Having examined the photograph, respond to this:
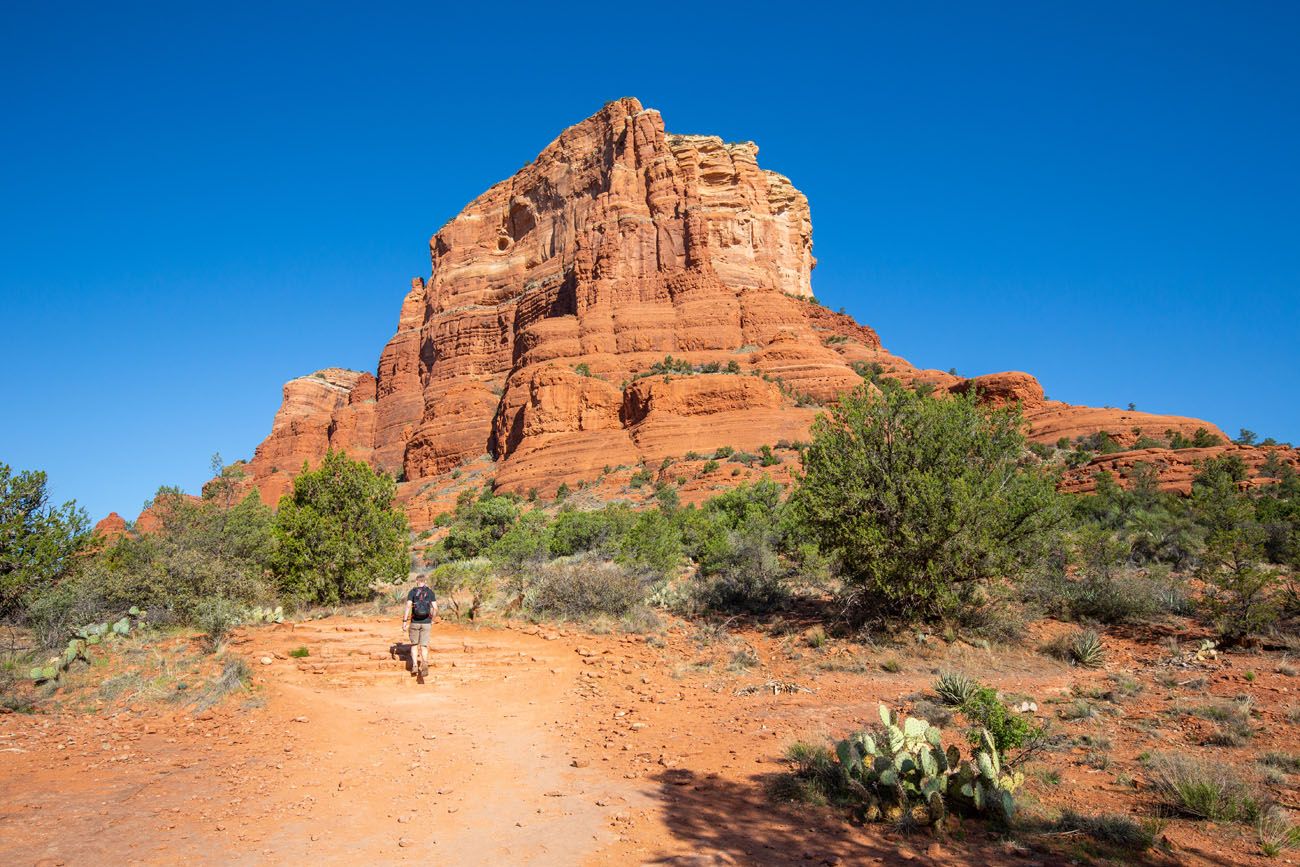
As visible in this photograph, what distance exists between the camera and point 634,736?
754 centimetres

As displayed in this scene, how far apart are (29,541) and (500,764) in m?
9.06

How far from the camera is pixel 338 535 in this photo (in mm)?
16078

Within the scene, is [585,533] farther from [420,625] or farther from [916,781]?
[916,781]

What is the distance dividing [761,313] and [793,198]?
24.0 metres

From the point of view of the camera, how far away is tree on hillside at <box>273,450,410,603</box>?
52.0ft

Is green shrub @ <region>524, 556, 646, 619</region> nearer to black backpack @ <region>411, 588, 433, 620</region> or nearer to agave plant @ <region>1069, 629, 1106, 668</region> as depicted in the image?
black backpack @ <region>411, 588, 433, 620</region>

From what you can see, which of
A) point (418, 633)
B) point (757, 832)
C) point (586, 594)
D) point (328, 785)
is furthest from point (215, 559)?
point (757, 832)

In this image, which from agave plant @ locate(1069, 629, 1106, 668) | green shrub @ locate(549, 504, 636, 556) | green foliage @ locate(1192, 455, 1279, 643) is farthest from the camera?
green shrub @ locate(549, 504, 636, 556)

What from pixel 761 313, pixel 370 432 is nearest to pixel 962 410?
pixel 761 313

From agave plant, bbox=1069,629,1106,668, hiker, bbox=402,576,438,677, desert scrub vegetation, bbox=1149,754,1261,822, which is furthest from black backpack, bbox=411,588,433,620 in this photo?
agave plant, bbox=1069,629,1106,668

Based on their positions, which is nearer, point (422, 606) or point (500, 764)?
point (500, 764)

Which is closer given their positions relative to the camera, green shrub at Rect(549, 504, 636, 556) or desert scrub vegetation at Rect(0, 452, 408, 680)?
desert scrub vegetation at Rect(0, 452, 408, 680)

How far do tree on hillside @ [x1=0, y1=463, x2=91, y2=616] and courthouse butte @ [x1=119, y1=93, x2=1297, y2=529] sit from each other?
31.1 m

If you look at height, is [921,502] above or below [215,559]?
above
